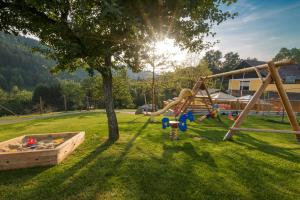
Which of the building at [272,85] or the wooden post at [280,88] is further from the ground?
the building at [272,85]

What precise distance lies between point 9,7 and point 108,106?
4119 millimetres

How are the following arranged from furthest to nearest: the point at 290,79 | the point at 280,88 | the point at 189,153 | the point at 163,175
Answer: the point at 290,79 → the point at 280,88 → the point at 189,153 → the point at 163,175

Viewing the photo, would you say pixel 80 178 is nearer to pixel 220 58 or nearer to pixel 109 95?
pixel 109 95

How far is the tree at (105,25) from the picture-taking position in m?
4.38

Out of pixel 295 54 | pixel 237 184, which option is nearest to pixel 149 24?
pixel 237 184

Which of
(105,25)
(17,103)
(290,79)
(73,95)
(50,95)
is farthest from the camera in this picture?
(50,95)

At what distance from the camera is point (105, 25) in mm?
5031

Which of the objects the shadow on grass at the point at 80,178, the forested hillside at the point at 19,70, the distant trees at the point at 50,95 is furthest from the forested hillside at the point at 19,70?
the shadow on grass at the point at 80,178

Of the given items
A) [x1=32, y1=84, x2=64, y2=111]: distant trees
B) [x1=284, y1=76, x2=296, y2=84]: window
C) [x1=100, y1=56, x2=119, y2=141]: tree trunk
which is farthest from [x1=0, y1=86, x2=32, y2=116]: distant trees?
[x1=284, y1=76, x2=296, y2=84]: window

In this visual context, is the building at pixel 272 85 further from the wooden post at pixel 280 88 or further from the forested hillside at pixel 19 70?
the forested hillside at pixel 19 70

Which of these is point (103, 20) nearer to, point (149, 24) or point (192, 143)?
point (149, 24)

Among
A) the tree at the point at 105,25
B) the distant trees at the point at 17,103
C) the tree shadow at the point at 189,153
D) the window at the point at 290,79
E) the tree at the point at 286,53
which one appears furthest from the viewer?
the tree at the point at 286,53

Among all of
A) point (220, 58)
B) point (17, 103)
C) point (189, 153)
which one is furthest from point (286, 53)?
point (17, 103)

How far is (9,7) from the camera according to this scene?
527 cm
